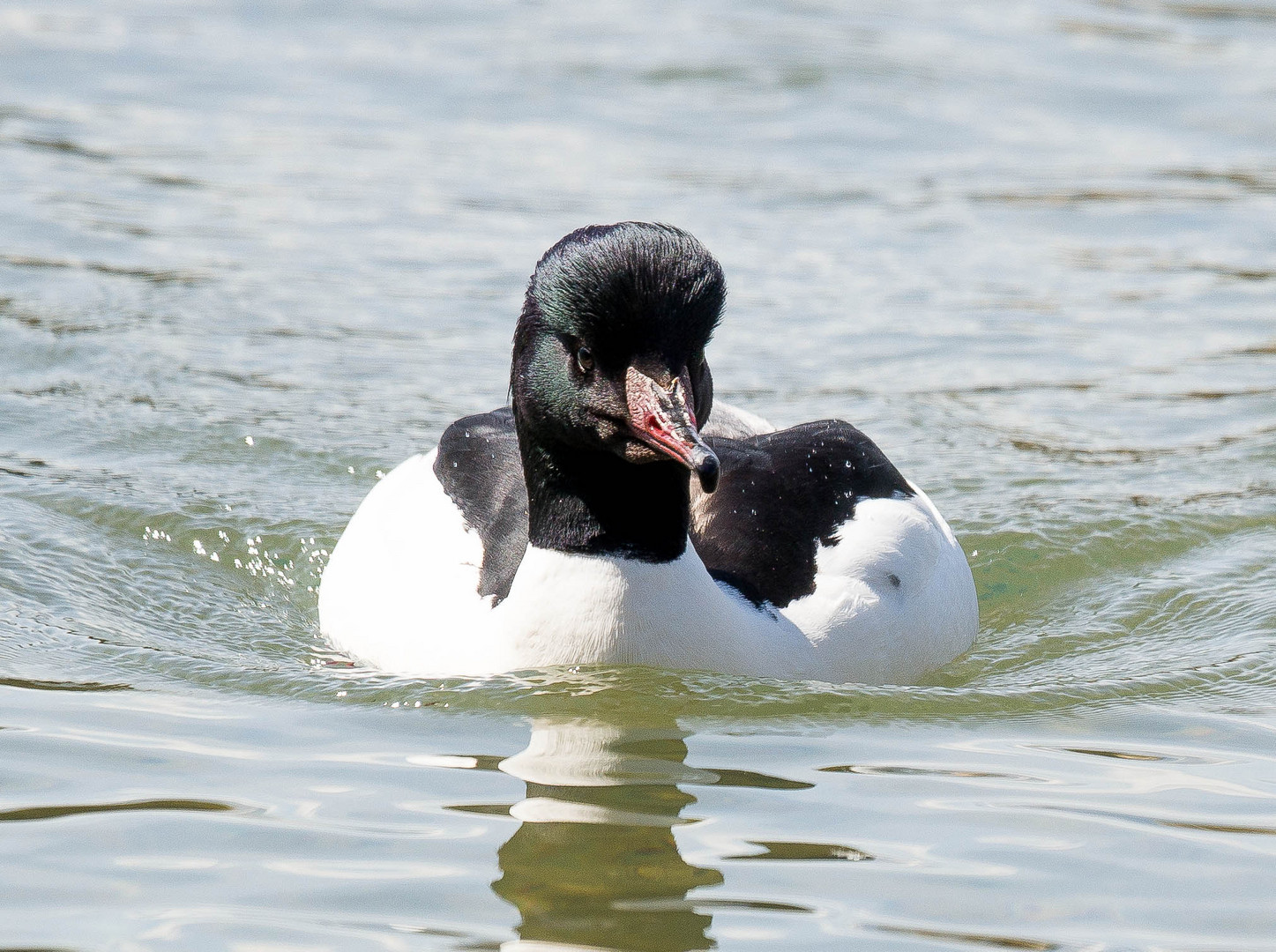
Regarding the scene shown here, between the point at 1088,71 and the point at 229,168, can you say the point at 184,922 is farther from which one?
the point at 1088,71

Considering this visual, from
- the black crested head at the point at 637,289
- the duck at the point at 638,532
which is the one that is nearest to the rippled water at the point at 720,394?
the duck at the point at 638,532

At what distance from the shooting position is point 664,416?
17.0 feet

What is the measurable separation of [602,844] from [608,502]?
4.06 feet

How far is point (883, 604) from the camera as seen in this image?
631 centimetres

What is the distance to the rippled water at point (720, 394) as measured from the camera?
4.62 m

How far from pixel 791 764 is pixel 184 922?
1.79 meters

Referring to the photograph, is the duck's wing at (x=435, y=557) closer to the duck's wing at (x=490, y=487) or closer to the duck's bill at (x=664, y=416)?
the duck's wing at (x=490, y=487)

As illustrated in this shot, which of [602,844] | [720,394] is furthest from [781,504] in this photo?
[720,394]

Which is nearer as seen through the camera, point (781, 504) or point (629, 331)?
point (629, 331)

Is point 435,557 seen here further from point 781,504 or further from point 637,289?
point 637,289

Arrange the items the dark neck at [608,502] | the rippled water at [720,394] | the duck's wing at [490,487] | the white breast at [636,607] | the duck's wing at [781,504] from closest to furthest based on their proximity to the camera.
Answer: the rippled water at [720,394], the dark neck at [608,502], the white breast at [636,607], the duck's wing at [781,504], the duck's wing at [490,487]

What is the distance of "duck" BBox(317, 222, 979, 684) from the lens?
208 inches

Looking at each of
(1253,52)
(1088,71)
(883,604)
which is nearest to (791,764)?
(883,604)

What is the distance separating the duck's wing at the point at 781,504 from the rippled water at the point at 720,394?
1.51 ft
